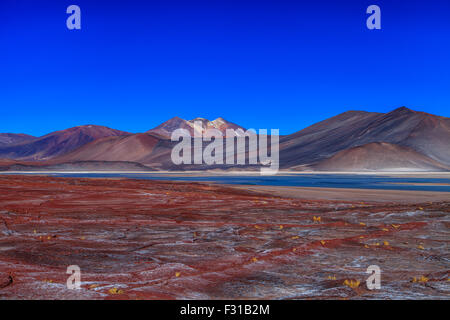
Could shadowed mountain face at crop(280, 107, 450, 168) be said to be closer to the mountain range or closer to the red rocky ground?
the mountain range

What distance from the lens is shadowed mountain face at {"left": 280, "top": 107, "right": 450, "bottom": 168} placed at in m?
136

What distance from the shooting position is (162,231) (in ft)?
53.2

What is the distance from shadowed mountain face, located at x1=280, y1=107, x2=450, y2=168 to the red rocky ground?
119632mm

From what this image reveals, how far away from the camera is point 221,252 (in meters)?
12.6

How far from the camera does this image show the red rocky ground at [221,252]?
28.4 ft

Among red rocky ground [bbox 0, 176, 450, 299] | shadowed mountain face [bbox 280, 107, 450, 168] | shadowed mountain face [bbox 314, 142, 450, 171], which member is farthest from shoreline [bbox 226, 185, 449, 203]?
shadowed mountain face [bbox 280, 107, 450, 168]

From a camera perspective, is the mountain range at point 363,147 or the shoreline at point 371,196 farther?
the mountain range at point 363,147

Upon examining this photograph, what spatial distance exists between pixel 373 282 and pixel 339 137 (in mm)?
160009

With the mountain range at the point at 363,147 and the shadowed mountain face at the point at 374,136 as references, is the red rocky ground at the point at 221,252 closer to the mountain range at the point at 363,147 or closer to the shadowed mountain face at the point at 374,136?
the mountain range at the point at 363,147

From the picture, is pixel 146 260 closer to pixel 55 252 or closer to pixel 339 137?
pixel 55 252

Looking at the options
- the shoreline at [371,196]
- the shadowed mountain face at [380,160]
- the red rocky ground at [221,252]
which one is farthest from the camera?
the shadowed mountain face at [380,160]

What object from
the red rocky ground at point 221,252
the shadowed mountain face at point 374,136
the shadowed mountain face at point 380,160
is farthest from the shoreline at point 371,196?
the shadowed mountain face at point 374,136

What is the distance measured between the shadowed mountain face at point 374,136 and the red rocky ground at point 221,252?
11963 cm
